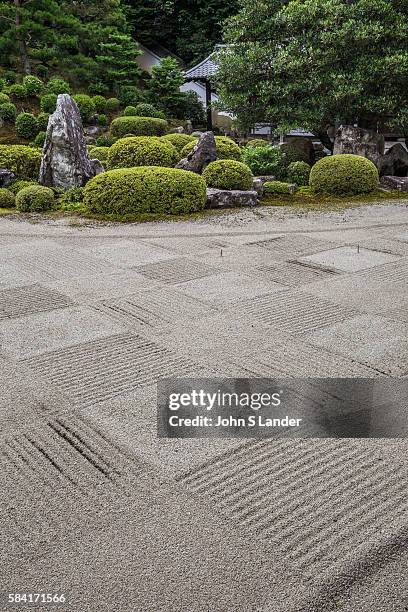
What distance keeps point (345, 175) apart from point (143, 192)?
441cm

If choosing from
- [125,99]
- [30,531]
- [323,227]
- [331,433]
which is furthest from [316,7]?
[30,531]

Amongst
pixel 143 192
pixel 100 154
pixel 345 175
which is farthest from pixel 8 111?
pixel 345 175

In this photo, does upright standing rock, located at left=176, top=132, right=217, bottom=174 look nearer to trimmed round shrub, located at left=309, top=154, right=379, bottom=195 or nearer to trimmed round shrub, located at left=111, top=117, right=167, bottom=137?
trimmed round shrub, located at left=309, top=154, right=379, bottom=195

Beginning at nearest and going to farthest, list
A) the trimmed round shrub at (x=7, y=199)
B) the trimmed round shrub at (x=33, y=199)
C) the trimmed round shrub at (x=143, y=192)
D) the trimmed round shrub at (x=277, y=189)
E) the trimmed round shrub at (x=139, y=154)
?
1. the trimmed round shrub at (x=143, y=192)
2. the trimmed round shrub at (x=33, y=199)
3. the trimmed round shrub at (x=7, y=199)
4. the trimmed round shrub at (x=139, y=154)
5. the trimmed round shrub at (x=277, y=189)

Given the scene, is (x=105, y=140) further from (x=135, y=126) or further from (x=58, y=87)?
(x=58, y=87)

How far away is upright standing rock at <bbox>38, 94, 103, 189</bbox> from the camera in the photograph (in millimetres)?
11953

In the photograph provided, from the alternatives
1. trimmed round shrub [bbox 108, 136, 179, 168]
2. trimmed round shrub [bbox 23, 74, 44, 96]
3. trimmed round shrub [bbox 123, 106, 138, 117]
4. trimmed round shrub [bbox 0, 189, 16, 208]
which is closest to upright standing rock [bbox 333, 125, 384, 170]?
trimmed round shrub [bbox 108, 136, 179, 168]

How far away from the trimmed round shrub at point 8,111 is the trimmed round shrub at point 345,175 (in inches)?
431

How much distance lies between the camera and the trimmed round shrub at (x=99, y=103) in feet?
68.9

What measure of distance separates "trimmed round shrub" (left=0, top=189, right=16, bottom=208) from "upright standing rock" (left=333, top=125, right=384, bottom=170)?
7.41 metres

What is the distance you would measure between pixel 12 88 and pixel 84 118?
106 inches

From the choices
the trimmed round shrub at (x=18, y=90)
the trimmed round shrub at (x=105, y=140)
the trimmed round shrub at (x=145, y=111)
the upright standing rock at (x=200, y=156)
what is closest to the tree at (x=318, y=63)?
the upright standing rock at (x=200, y=156)

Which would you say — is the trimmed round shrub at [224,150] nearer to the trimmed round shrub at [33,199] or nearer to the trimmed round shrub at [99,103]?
the trimmed round shrub at [33,199]

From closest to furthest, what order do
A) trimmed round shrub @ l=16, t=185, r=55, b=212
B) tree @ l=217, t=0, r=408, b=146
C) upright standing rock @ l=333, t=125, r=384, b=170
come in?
1. trimmed round shrub @ l=16, t=185, r=55, b=212
2. tree @ l=217, t=0, r=408, b=146
3. upright standing rock @ l=333, t=125, r=384, b=170
